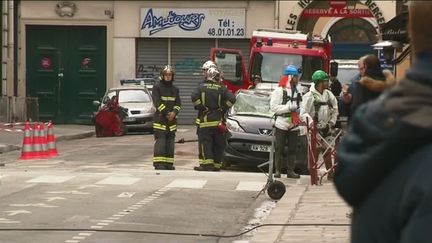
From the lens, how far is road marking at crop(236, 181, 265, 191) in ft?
45.3

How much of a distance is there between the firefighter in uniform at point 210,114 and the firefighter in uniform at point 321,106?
7.94 feet

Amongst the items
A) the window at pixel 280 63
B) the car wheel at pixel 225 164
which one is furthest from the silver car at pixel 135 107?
the car wheel at pixel 225 164

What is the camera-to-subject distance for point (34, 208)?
11320 mm

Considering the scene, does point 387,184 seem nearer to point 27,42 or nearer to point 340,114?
point 340,114

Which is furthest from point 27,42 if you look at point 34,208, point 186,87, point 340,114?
point 34,208

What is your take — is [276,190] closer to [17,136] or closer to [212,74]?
[212,74]

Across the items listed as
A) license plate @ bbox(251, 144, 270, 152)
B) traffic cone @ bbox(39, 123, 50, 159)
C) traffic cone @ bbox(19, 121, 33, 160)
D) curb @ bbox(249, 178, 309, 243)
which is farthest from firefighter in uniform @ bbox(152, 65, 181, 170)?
traffic cone @ bbox(39, 123, 50, 159)

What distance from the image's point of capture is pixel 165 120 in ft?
55.3

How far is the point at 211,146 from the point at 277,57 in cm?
839

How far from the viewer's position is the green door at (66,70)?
126ft

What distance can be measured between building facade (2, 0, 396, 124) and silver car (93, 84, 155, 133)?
23.6ft

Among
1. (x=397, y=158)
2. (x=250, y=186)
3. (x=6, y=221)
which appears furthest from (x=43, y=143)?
(x=397, y=158)

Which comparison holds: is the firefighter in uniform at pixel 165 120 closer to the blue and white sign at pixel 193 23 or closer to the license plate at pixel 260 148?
the license plate at pixel 260 148

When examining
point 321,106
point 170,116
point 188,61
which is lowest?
point 170,116
